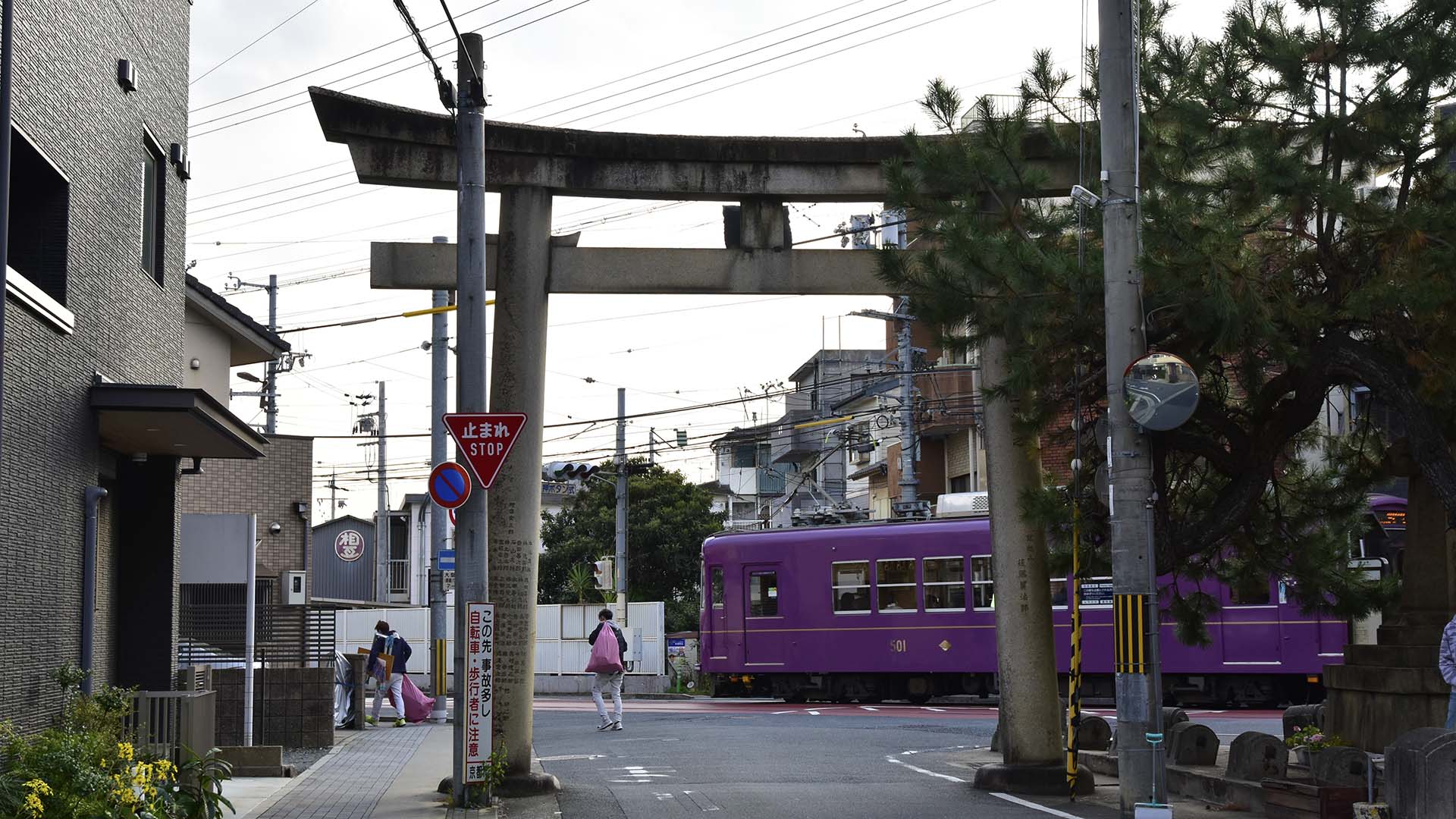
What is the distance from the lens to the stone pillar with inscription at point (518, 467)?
1362 cm

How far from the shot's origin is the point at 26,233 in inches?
470

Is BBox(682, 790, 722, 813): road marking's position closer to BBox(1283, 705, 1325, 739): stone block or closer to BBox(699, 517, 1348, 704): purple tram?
BBox(1283, 705, 1325, 739): stone block

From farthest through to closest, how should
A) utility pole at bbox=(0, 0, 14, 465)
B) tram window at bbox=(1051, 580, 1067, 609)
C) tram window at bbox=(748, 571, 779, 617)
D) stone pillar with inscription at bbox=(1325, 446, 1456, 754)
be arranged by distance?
1. tram window at bbox=(748, 571, 779, 617)
2. tram window at bbox=(1051, 580, 1067, 609)
3. stone pillar with inscription at bbox=(1325, 446, 1456, 754)
4. utility pole at bbox=(0, 0, 14, 465)

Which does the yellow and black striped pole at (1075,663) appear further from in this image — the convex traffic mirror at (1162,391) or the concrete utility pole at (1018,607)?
the convex traffic mirror at (1162,391)

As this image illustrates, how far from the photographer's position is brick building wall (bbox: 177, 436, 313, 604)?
2925 centimetres

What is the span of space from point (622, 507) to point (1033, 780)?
27377 millimetres

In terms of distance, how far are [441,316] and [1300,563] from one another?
53.9ft

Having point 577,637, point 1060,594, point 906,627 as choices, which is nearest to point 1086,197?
point 1060,594

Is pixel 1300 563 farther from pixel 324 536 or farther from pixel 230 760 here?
pixel 324 536

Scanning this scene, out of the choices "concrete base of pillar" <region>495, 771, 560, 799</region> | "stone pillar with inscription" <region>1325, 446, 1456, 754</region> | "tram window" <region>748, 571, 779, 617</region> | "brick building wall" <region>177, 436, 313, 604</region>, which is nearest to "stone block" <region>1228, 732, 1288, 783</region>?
"stone pillar with inscription" <region>1325, 446, 1456, 754</region>

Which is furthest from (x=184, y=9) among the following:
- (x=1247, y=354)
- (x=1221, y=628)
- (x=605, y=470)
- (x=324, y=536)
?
(x=324, y=536)

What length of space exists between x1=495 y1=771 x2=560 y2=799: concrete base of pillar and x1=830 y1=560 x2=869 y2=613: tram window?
15079 mm

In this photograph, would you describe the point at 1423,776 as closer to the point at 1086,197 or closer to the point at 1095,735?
the point at 1086,197

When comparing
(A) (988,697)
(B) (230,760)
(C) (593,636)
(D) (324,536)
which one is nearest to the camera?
A: (B) (230,760)
